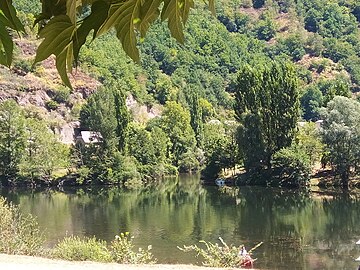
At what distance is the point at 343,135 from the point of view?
2886 centimetres

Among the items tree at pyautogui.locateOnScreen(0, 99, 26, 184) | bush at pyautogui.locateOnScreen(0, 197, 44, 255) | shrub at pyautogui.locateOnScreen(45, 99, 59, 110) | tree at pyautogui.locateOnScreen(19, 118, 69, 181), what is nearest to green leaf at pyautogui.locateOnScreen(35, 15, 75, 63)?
bush at pyautogui.locateOnScreen(0, 197, 44, 255)

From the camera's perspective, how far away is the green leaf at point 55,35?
435 mm

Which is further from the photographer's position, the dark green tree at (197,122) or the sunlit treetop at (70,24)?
the dark green tree at (197,122)

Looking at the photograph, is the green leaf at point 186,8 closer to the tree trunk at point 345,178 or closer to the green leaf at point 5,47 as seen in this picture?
the green leaf at point 5,47

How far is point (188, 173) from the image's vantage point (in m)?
47.6

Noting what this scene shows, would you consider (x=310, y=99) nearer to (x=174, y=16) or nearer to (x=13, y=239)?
(x=13, y=239)

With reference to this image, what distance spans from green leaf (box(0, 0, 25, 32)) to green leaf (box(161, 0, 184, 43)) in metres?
Answer: 0.18

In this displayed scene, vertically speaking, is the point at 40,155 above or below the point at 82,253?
above

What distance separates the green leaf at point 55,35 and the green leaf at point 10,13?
32 millimetres

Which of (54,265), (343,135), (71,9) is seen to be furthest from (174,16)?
(343,135)

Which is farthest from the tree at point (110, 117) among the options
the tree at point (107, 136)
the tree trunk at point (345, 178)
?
the tree trunk at point (345, 178)

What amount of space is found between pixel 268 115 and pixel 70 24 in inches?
1357

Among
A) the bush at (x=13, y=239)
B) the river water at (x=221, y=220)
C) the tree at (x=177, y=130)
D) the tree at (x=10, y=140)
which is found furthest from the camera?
the tree at (x=177, y=130)

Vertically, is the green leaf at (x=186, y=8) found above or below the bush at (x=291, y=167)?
above
